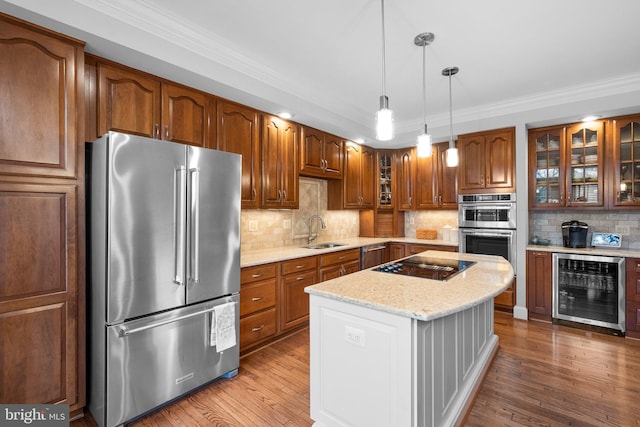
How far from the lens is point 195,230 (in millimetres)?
2217

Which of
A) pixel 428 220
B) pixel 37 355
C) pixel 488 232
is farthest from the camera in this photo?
pixel 428 220

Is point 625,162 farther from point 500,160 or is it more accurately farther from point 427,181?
point 427,181

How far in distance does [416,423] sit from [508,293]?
3146 millimetres

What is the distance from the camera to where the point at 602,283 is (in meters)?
3.41

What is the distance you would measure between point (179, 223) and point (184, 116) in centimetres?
105

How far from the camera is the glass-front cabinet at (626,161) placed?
3.45m

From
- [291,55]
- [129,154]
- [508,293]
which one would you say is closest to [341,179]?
[291,55]

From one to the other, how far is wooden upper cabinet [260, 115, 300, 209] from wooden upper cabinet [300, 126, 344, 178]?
0.14 m

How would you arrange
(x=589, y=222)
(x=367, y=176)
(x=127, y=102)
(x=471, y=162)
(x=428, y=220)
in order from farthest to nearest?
(x=428, y=220) → (x=367, y=176) → (x=471, y=162) → (x=589, y=222) → (x=127, y=102)

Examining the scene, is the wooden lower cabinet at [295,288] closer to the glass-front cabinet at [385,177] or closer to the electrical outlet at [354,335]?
the electrical outlet at [354,335]

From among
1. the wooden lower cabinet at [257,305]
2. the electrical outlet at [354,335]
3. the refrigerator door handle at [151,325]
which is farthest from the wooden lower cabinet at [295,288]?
the electrical outlet at [354,335]

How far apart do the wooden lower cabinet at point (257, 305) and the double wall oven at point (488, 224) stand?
274cm

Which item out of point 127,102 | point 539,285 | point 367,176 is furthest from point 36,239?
point 539,285

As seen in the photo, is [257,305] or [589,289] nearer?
[257,305]
